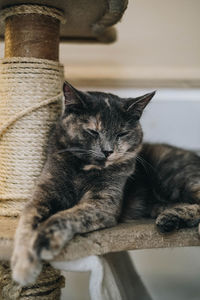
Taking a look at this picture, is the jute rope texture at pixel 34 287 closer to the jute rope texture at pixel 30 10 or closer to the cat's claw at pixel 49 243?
the cat's claw at pixel 49 243

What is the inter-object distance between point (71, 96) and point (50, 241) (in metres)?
0.45

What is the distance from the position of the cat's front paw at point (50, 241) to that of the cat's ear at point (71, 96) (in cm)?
39

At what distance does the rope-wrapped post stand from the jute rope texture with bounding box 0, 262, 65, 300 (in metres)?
0.02

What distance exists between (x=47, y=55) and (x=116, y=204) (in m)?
0.54

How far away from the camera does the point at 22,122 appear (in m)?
1.31

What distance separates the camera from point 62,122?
1.25 meters

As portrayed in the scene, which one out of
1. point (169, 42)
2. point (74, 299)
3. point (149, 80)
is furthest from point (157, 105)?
point (74, 299)

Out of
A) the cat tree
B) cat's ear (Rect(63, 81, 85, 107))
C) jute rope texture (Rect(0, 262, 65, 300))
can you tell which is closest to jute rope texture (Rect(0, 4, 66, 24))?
the cat tree

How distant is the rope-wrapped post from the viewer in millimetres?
1297

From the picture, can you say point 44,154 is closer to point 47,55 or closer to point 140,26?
point 47,55

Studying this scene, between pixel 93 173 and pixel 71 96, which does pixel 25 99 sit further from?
pixel 93 173

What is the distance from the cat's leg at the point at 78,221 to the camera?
908 mm

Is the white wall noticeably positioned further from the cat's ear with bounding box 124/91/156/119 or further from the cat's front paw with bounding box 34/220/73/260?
the cat's front paw with bounding box 34/220/73/260

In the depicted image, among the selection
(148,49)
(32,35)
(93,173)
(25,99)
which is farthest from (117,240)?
(148,49)
